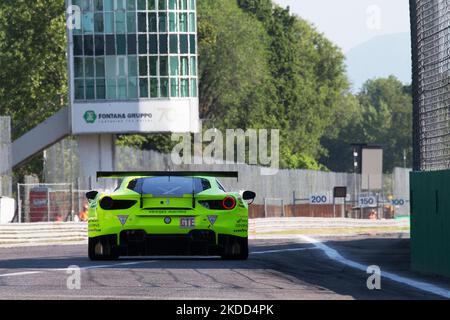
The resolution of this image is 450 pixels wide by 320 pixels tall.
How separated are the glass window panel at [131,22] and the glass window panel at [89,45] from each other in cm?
190

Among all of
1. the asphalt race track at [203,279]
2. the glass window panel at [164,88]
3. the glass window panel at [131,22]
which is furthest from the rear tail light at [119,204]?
the glass window panel at [131,22]

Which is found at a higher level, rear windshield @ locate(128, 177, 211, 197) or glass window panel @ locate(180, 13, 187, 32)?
glass window panel @ locate(180, 13, 187, 32)

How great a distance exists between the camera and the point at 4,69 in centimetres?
8819

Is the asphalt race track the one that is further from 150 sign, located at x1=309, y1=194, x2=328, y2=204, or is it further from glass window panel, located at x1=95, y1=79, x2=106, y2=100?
glass window panel, located at x1=95, y1=79, x2=106, y2=100

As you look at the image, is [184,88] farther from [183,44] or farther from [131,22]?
[131,22]

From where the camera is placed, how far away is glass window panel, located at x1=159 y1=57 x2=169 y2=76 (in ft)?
235

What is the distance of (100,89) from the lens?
232 ft

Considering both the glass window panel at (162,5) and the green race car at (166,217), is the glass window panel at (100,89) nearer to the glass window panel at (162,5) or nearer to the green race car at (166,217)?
the glass window panel at (162,5)

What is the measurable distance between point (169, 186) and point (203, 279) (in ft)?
10.3

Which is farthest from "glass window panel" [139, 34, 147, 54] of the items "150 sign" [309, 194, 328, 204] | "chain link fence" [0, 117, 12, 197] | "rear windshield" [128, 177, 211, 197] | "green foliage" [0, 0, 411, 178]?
"rear windshield" [128, 177, 211, 197]

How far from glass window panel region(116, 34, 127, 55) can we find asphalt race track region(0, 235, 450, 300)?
160ft

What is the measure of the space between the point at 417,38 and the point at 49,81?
7017 centimetres
